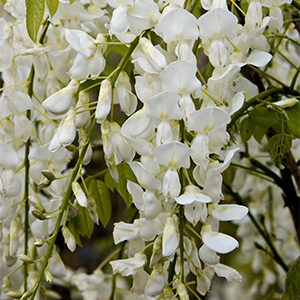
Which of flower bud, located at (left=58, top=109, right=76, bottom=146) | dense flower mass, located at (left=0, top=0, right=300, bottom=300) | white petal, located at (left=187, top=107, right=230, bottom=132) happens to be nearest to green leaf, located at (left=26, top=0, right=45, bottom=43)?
dense flower mass, located at (left=0, top=0, right=300, bottom=300)

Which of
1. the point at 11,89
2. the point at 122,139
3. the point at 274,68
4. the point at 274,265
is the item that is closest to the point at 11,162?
the point at 11,89

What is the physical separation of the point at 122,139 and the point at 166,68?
0.10 meters

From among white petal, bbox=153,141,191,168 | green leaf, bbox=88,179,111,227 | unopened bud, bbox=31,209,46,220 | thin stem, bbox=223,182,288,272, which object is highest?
white petal, bbox=153,141,191,168

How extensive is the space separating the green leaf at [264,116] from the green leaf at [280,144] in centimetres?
4

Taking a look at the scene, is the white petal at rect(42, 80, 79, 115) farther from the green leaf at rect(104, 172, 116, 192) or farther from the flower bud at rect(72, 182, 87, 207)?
the green leaf at rect(104, 172, 116, 192)

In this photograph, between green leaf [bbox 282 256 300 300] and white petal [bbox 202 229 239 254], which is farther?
green leaf [bbox 282 256 300 300]

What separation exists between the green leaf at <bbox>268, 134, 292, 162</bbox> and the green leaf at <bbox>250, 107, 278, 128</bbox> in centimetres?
4

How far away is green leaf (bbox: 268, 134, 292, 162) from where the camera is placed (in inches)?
31.1

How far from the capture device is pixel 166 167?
Answer: 25.0 inches

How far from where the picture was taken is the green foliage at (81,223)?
89cm

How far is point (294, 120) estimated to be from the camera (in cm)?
79

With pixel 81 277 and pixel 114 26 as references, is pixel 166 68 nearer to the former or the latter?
pixel 114 26

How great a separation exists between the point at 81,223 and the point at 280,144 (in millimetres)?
309

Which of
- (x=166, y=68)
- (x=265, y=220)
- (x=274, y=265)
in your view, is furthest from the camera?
(x=274, y=265)
